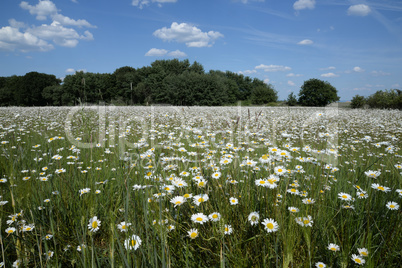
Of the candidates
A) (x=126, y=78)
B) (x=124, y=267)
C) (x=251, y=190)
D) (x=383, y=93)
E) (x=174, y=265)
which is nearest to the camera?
(x=124, y=267)

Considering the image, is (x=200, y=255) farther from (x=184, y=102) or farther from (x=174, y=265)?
(x=184, y=102)

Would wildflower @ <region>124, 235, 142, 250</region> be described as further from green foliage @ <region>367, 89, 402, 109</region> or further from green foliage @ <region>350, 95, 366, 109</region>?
green foliage @ <region>350, 95, 366, 109</region>

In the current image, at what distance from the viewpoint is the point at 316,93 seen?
248ft

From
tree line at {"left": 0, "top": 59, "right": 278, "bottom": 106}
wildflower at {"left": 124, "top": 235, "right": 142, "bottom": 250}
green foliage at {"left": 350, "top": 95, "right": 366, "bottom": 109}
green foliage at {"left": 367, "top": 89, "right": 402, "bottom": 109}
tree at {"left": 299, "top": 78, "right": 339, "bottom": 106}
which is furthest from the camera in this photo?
tree at {"left": 299, "top": 78, "right": 339, "bottom": 106}

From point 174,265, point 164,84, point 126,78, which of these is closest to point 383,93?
point 174,265

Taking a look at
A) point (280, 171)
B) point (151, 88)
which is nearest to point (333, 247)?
point (280, 171)

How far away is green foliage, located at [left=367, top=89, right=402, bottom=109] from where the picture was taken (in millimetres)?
29006

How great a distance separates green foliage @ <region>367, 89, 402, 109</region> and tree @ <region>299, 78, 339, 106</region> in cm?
4021

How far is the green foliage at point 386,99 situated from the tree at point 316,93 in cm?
4021

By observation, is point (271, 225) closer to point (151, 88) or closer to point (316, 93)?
point (151, 88)

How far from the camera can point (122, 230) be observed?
1.76 m

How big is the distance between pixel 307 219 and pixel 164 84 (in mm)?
68295

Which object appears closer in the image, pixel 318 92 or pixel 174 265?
pixel 174 265

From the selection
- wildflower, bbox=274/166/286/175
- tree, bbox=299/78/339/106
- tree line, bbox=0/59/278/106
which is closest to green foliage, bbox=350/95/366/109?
tree line, bbox=0/59/278/106
